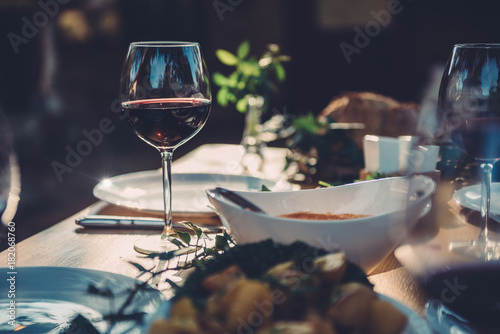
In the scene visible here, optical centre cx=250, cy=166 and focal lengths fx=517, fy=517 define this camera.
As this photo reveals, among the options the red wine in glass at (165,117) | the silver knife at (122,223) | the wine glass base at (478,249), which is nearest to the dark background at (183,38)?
the silver knife at (122,223)

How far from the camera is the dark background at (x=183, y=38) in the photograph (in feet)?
15.9

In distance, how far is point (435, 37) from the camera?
504 centimetres

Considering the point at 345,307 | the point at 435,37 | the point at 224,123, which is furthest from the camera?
the point at 224,123

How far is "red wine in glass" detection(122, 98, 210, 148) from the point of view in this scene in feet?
2.72

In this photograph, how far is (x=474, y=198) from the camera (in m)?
0.90

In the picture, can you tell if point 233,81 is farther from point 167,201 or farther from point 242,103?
point 167,201

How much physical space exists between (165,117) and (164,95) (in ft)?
0.12

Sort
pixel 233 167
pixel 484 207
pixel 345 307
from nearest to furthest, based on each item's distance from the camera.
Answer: pixel 345 307 → pixel 484 207 → pixel 233 167

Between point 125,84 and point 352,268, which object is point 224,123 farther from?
point 352,268

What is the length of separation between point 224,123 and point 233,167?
15.3 feet

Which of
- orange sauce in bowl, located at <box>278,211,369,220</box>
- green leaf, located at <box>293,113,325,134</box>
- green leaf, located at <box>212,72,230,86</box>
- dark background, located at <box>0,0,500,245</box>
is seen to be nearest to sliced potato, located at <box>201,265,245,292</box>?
orange sauce in bowl, located at <box>278,211,369,220</box>

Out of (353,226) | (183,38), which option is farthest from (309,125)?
(183,38)

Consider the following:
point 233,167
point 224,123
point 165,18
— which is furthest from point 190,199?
point 165,18

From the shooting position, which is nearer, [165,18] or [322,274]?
[322,274]
